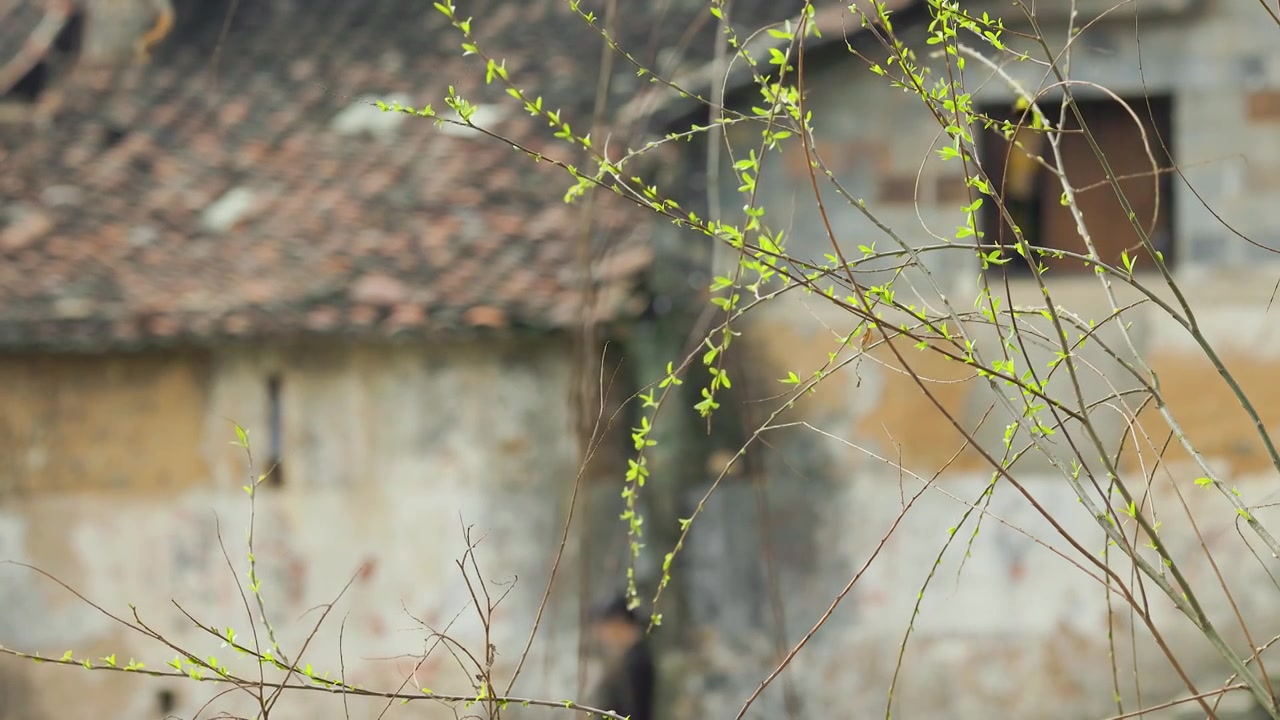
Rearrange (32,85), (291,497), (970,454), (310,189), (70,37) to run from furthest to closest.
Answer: (70,37)
(32,85)
(310,189)
(291,497)
(970,454)

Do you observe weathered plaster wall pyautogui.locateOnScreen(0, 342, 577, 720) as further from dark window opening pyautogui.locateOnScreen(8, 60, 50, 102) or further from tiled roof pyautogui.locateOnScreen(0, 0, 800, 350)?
dark window opening pyautogui.locateOnScreen(8, 60, 50, 102)

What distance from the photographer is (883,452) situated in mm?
5566

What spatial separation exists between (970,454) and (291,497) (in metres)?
2.95

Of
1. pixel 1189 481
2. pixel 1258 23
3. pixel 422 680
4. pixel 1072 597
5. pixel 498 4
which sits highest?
pixel 498 4

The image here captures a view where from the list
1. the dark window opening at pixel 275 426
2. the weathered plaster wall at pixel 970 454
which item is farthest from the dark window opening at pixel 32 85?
the weathered plaster wall at pixel 970 454

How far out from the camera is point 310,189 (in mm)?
6426

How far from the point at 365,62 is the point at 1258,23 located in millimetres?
4557

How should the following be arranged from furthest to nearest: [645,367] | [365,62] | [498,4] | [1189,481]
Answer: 1. [498,4]
2. [365,62]
3. [645,367]
4. [1189,481]

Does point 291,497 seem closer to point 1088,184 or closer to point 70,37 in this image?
point 70,37

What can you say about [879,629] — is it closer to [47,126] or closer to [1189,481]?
[1189,481]

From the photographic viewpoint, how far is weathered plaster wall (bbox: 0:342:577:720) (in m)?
5.84

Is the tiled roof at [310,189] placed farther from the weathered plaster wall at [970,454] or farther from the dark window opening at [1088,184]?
the dark window opening at [1088,184]

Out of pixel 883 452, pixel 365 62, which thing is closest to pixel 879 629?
pixel 883 452

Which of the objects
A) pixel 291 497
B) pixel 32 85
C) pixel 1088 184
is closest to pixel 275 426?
pixel 291 497
